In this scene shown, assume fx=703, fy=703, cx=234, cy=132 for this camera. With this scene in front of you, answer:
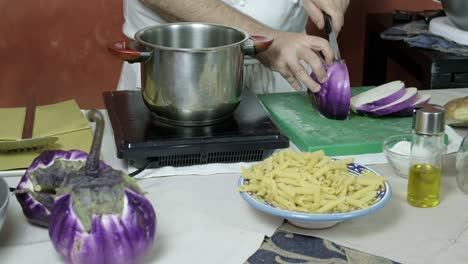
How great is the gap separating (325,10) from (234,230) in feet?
2.40

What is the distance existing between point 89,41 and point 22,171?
130 centimetres

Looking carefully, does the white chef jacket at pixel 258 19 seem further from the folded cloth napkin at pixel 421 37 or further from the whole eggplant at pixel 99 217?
the whole eggplant at pixel 99 217

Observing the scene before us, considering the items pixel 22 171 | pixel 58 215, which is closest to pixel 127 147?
pixel 22 171

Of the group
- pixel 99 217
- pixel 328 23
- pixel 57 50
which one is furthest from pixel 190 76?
pixel 57 50

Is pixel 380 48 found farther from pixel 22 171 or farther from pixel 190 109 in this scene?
pixel 22 171

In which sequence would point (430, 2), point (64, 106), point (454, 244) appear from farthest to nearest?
1. point (430, 2)
2. point (64, 106)
3. point (454, 244)

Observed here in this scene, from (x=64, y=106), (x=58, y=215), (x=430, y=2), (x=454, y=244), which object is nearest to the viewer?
(x=58, y=215)

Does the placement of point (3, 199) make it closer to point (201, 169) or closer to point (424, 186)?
point (201, 169)

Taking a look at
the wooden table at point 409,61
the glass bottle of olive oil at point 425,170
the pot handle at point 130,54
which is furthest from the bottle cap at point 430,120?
the wooden table at point 409,61

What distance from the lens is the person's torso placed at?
164cm

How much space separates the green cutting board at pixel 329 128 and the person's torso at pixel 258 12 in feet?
0.88

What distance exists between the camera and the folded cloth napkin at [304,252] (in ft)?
3.06

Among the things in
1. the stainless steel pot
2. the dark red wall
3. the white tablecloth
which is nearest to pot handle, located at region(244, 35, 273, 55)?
the stainless steel pot

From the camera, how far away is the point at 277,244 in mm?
971
